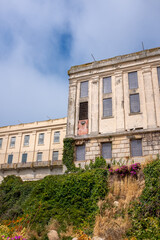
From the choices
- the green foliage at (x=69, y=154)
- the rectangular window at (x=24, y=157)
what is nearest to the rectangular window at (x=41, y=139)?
the rectangular window at (x=24, y=157)

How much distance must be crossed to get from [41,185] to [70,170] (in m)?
3.88

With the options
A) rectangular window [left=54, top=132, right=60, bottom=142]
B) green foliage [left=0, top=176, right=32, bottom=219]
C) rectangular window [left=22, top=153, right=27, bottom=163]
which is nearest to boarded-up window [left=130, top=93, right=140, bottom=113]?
green foliage [left=0, top=176, right=32, bottom=219]

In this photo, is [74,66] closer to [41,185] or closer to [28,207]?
[41,185]

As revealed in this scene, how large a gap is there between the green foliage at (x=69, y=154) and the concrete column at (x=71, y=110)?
84 cm

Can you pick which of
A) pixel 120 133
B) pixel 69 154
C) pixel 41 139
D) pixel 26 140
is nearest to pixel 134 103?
pixel 120 133

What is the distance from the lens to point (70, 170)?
20219 millimetres

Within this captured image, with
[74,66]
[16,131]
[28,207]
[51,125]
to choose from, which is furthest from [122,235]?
[16,131]

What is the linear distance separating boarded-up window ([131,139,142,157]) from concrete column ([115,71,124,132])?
60.7 inches

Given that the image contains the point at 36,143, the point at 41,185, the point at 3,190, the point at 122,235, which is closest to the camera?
the point at 122,235

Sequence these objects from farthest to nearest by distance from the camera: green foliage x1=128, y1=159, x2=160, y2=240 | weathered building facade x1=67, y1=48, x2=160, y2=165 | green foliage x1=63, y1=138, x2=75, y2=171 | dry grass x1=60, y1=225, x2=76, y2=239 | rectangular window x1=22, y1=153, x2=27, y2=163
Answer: rectangular window x1=22, y1=153, x2=27, y2=163 < green foliage x1=63, y1=138, x2=75, y2=171 < weathered building facade x1=67, y1=48, x2=160, y2=165 < dry grass x1=60, y1=225, x2=76, y2=239 < green foliage x1=128, y1=159, x2=160, y2=240

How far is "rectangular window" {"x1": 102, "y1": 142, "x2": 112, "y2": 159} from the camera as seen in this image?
2003cm

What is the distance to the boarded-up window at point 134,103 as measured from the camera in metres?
20.8

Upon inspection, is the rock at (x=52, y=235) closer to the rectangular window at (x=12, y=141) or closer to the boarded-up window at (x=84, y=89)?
the boarded-up window at (x=84, y=89)

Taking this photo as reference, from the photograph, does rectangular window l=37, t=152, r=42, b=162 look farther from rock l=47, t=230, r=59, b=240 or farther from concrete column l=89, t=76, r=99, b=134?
rock l=47, t=230, r=59, b=240
